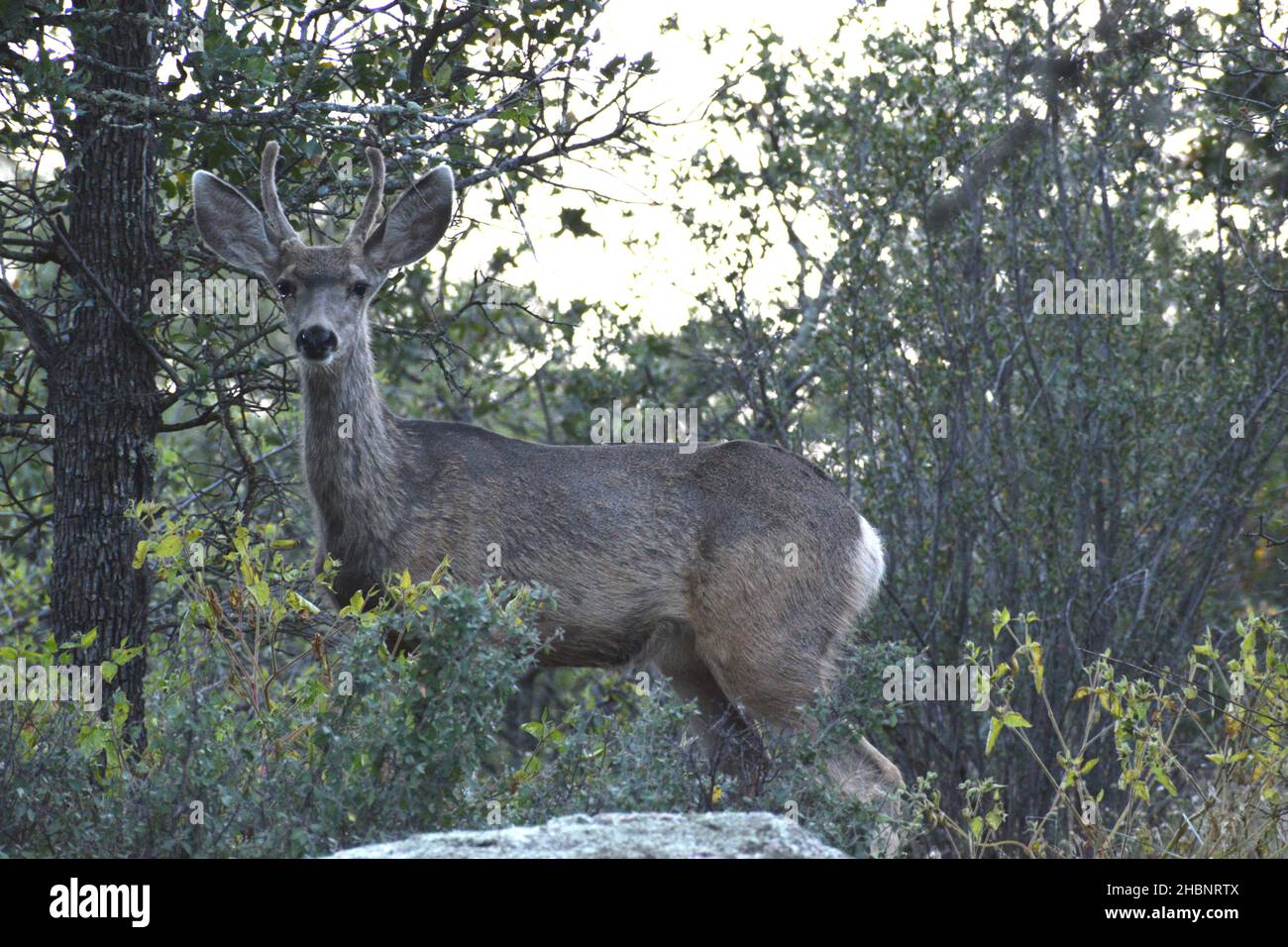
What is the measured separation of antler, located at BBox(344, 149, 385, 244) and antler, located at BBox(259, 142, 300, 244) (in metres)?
0.30

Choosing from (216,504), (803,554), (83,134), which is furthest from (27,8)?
(803,554)

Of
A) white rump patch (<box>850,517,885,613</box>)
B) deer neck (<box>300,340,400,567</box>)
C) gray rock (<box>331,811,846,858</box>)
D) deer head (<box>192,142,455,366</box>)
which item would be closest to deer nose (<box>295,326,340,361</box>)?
deer head (<box>192,142,455,366</box>)

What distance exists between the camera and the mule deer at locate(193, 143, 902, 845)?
7.25m

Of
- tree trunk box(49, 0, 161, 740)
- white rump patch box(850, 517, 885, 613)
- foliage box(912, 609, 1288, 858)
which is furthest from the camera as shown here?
white rump patch box(850, 517, 885, 613)

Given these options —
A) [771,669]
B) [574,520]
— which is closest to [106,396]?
[574,520]

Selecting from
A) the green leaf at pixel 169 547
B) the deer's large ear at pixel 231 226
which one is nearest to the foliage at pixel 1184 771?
the green leaf at pixel 169 547

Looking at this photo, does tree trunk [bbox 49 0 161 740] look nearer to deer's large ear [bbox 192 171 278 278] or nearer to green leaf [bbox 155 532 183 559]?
deer's large ear [bbox 192 171 278 278]

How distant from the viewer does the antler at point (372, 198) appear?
23.1 feet

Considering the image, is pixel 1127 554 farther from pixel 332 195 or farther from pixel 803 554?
pixel 332 195

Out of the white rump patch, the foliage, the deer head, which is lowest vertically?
the foliage

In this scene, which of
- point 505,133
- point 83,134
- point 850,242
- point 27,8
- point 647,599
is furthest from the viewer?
point 850,242

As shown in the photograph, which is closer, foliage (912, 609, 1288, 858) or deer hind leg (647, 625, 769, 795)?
foliage (912, 609, 1288, 858)
